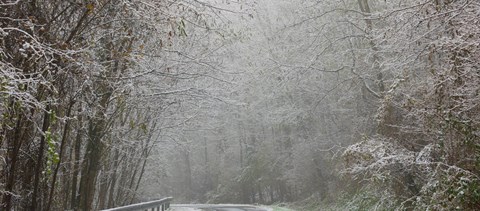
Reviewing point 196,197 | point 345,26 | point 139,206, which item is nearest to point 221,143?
point 196,197

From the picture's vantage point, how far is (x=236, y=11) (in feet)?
24.5

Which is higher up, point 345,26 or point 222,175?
point 345,26

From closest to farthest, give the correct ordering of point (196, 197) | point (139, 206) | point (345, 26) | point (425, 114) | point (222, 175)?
point (425, 114), point (139, 206), point (345, 26), point (222, 175), point (196, 197)

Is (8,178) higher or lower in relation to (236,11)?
lower

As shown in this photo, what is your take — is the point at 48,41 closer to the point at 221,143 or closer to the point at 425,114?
the point at 425,114

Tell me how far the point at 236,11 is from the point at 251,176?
30936mm

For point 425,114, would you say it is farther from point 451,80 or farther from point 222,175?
point 222,175

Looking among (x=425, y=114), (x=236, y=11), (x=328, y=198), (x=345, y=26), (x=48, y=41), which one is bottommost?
(x=328, y=198)

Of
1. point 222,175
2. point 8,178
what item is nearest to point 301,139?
point 222,175

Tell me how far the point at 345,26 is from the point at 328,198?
10.6 m

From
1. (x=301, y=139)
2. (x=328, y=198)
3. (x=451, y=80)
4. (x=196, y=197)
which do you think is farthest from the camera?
(x=196, y=197)

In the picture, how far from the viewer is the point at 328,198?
23672mm

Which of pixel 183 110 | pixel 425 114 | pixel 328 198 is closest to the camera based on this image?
pixel 425 114

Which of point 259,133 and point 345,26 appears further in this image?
point 259,133
